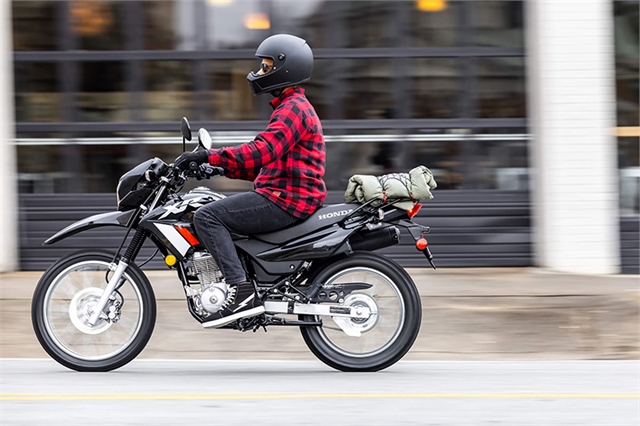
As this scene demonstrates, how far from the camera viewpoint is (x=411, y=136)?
36.6 ft

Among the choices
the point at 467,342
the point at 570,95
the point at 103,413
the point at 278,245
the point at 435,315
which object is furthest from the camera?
the point at 570,95

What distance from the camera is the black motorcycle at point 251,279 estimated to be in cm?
627

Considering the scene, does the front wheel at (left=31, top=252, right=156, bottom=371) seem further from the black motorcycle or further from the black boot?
the black boot

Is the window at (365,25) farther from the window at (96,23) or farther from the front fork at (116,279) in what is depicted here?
the front fork at (116,279)

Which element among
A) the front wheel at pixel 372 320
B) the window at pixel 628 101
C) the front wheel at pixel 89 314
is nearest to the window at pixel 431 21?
the window at pixel 628 101

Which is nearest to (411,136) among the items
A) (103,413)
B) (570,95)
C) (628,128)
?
(570,95)

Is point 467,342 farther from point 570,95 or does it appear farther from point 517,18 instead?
point 517,18

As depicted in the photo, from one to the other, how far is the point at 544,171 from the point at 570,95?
879 millimetres

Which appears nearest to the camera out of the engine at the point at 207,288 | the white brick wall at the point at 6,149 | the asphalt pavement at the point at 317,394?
the asphalt pavement at the point at 317,394

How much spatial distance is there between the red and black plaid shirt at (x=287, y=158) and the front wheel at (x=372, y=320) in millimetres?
477

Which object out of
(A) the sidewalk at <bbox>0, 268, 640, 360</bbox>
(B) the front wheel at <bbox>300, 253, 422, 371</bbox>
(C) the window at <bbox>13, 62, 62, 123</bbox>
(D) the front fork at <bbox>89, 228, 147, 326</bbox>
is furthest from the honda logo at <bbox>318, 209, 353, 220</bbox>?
(C) the window at <bbox>13, 62, 62, 123</bbox>

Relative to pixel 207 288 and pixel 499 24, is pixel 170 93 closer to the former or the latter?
pixel 499 24

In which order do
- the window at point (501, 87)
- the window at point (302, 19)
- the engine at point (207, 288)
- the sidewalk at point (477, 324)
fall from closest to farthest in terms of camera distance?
the engine at point (207, 288), the sidewalk at point (477, 324), the window at point (302, 19), the window at point (501, 87)

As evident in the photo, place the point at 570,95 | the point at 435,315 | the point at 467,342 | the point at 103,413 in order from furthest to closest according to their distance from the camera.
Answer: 1. the point at 570,95
2. the point at 435,315
3. the point at 467,342
4. the point at 103,413
